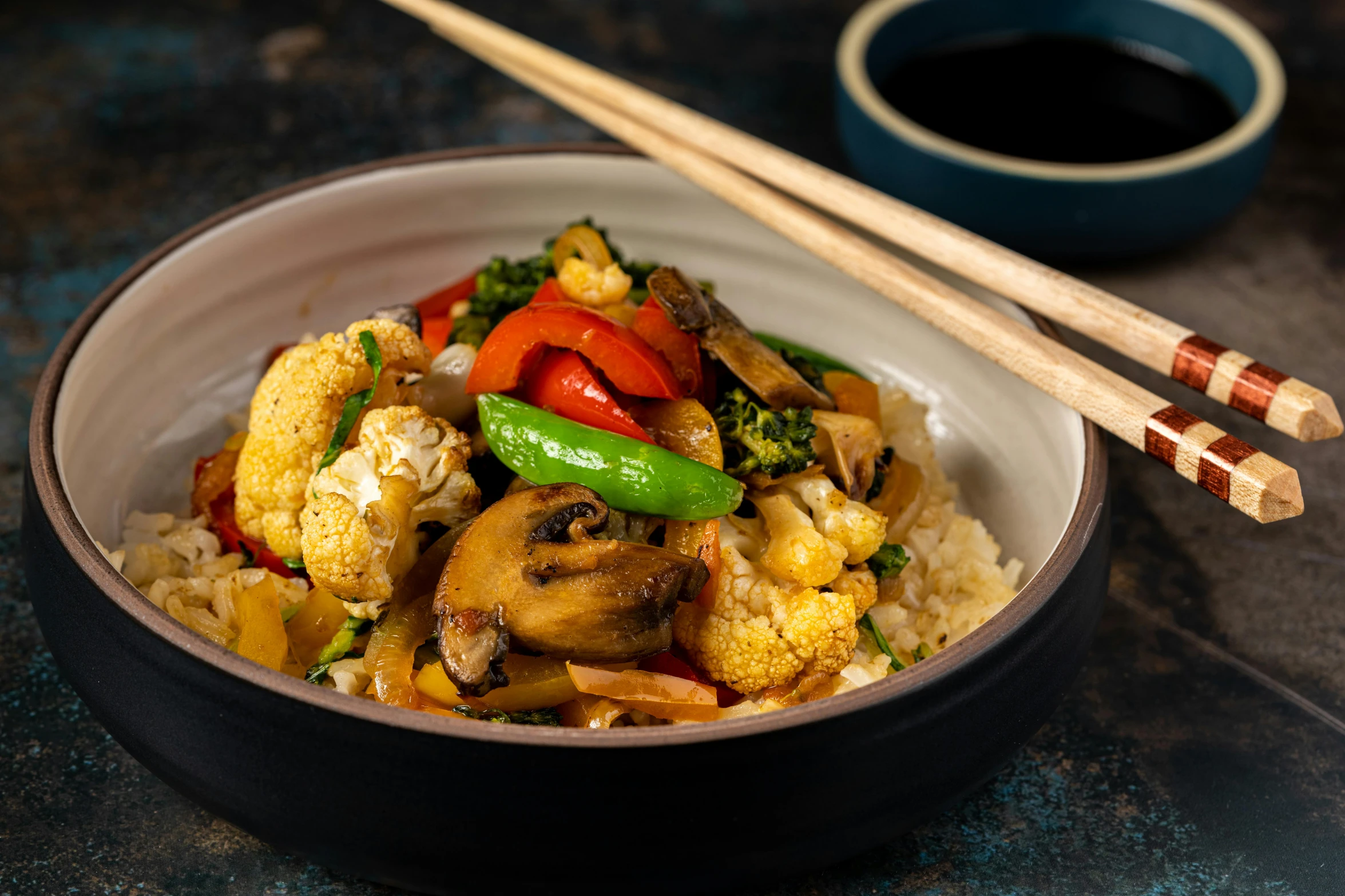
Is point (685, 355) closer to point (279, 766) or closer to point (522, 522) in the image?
point (522, 522)

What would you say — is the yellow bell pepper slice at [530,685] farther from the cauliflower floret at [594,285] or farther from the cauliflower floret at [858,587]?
the cauliflower floret at [594,285]

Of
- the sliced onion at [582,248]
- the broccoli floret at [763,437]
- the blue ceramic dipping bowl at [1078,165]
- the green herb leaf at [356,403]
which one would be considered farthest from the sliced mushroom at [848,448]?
the blue ceramic dipping bowl at [1078,165]

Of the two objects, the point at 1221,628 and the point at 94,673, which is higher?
the point at 94,673

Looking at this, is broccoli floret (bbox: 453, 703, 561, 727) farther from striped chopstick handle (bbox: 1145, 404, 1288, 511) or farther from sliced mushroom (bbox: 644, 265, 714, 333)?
striped chopstick handle (bbox: 1145, 404, 1288, 511)

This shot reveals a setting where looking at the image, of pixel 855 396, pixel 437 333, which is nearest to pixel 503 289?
pixel 437 333

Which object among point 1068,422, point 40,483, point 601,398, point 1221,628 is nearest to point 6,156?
point 40,483
